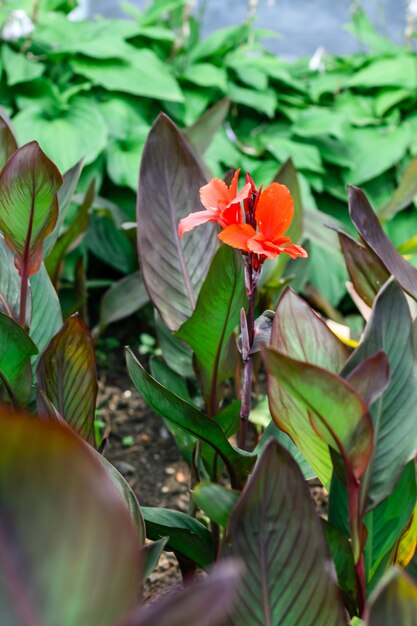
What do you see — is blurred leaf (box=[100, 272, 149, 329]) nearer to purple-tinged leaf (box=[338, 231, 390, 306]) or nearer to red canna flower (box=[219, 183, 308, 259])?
purple-tinged leaf (box=[338, 231, 390, 306])

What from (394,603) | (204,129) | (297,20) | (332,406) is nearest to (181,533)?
(332,406)

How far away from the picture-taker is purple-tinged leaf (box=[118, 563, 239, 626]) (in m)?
0.40

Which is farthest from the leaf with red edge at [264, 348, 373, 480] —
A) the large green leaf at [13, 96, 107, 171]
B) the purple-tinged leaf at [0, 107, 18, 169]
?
the large green leaf at [13, 96, 107, 171]

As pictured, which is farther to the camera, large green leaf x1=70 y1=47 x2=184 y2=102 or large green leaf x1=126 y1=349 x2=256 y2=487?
large green leaf x1=70 y1=47 x2=184 y2=102

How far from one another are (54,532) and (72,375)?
1.84 feet

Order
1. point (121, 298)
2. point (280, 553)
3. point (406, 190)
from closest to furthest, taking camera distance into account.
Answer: point (280, 553)
point (406, 190)
point (121, 298)

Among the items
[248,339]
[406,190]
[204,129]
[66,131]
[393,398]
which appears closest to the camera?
[393,398]

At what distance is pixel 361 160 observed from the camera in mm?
2830

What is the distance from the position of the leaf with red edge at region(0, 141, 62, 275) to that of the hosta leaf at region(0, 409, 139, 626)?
0.58 metres

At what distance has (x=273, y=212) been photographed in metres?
0.85

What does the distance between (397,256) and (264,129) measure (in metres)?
1.93

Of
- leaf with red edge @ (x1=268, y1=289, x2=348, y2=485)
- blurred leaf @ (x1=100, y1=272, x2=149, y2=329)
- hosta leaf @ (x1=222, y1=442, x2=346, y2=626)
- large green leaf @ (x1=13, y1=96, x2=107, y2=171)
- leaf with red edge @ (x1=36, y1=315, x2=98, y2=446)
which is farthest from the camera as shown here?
large green leaf @ (x1=13, y1=96, x2=107, y2=171)

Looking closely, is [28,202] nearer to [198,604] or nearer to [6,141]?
[6,141]

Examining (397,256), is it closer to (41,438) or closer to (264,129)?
(41,438)
